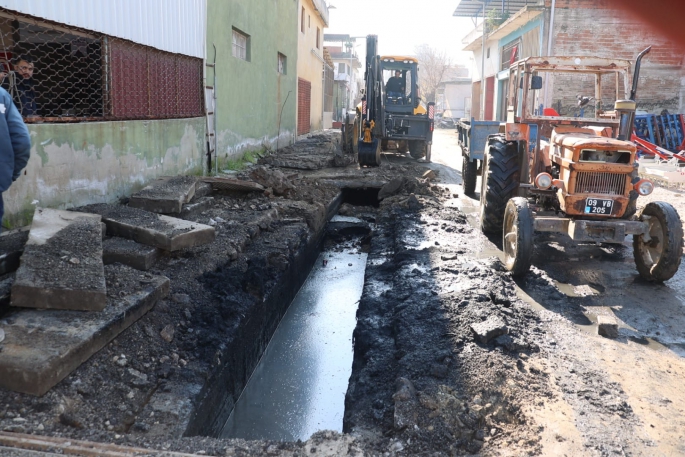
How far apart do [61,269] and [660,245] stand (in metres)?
5.42

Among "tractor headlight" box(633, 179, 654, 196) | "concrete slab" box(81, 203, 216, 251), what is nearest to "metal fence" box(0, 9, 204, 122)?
"concrete slab" box(81, 203, 216, 251)

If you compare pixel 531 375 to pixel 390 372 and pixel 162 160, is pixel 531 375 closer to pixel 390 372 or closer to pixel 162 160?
pixel 390 372

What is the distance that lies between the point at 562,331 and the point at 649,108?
604 inches

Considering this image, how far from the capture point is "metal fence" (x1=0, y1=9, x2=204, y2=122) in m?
5.78

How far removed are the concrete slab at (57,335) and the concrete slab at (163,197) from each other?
88.3 inches

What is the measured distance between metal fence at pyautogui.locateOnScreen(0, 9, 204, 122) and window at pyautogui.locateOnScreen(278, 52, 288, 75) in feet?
28.9

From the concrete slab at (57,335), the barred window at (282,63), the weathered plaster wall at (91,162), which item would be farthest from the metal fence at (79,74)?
Result: the barred window at (282,63)

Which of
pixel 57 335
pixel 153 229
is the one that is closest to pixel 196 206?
pixel 153 229

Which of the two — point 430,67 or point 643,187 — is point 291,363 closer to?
point 643,187

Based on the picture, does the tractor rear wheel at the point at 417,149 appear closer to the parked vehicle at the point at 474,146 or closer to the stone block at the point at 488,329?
the parked vehicle at the point at 474,146

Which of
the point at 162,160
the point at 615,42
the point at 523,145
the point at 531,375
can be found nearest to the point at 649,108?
the point at 615,42

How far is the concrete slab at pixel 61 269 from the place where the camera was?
3730 millimetres

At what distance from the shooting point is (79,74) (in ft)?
22.2

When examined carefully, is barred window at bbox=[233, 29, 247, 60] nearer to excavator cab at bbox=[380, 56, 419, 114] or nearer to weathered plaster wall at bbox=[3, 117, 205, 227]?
weathered plaster wall at bbox=[3, 117, 205, 227]
